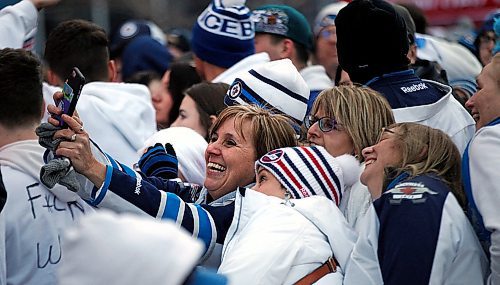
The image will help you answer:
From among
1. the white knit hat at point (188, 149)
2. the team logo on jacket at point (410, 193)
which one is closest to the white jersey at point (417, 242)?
the team logo on jacket at point (410, 193)

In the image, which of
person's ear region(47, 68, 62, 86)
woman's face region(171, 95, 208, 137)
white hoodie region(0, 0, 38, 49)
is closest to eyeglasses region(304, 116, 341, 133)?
woman's face region(171, 95, 208, 137)

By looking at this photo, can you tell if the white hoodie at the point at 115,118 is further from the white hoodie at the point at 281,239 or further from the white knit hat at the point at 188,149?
the white hoodie at the point at 281,239

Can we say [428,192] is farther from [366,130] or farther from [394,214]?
[366,130]

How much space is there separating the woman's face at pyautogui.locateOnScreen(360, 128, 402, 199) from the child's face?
323 millimetres

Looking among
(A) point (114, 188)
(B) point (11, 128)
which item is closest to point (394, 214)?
(A) point (114, 188)

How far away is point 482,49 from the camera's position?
308 inches

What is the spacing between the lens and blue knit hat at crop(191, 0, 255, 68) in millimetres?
7152

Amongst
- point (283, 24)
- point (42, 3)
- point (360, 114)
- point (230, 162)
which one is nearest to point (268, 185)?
point (230, 162)

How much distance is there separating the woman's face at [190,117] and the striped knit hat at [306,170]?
1574 mm

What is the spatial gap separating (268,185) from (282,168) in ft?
0.30

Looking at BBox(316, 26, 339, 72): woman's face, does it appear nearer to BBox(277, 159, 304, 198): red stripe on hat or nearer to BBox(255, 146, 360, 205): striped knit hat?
BBox(255, 146, 360, 205): striped knit hat

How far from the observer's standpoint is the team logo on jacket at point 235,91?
5.32 m

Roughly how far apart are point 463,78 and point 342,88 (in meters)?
2.94

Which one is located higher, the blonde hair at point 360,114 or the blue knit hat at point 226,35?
the blonde hair at point 360,114
